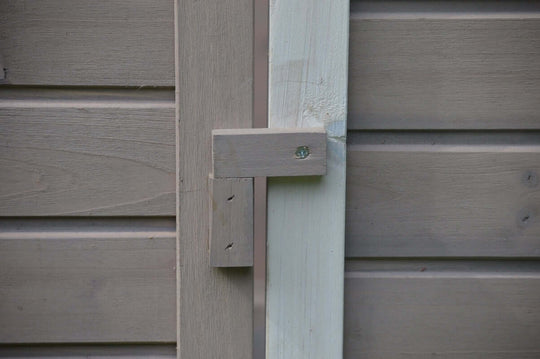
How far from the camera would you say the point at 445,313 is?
89cm

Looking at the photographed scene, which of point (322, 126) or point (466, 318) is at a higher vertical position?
point (322, 126)

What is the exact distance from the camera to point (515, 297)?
0.88m

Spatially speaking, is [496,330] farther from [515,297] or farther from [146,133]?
[146,133]

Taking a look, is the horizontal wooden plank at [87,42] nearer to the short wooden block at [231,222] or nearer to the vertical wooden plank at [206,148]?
the vertical wooden plank at [206,148]

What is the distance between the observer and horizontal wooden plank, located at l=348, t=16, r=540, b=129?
0.84m

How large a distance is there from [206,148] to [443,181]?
37 centimetres

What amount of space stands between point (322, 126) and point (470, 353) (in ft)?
1.44

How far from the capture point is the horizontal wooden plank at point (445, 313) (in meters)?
0.88

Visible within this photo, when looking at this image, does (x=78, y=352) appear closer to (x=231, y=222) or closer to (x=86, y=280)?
(x=86, y=280)

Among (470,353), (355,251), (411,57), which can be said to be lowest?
(470,353)

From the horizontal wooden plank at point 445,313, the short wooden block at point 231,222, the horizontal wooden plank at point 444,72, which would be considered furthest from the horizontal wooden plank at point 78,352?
the horizontal wooden plank at point 444,72

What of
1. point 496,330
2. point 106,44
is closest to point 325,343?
point 496,330

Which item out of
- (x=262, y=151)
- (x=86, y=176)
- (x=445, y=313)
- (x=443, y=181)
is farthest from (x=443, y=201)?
(x=86, y=176)

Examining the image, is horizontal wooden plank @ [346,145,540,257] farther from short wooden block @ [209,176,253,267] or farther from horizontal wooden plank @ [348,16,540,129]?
short wooden block @ [209,176,253,267]
